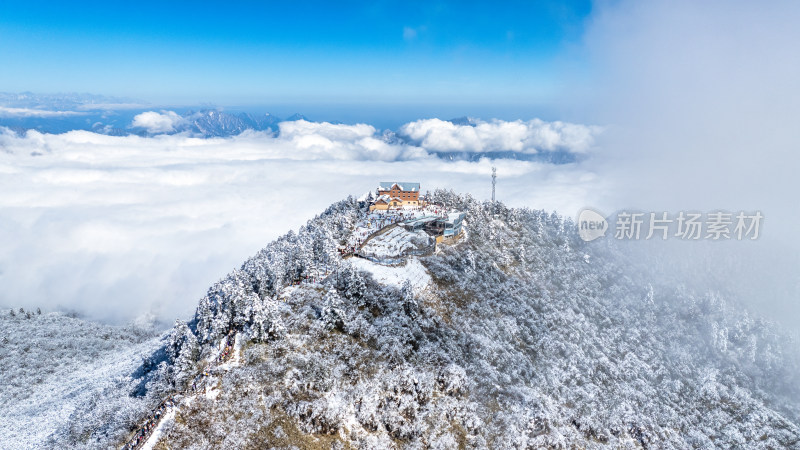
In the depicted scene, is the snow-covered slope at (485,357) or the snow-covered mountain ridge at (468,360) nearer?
the snow-covered mountain ridge at (468,360)

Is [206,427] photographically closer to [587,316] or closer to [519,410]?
[519,410]

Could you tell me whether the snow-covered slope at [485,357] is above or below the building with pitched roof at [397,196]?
below

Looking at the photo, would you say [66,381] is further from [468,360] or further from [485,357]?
[485,357]

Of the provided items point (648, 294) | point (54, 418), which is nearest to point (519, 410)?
point (648, 294)

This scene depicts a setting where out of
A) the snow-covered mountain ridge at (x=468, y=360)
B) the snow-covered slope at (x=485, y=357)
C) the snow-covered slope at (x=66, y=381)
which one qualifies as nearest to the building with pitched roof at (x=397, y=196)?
the snow-covered mountain ridge at (x=468, y=360)

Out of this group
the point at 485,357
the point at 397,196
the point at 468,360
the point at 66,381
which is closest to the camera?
the point at 468,360

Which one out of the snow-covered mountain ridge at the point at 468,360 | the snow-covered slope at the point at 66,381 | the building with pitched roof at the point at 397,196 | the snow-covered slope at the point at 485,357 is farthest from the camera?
the building with pitched roof at the point at 397,196

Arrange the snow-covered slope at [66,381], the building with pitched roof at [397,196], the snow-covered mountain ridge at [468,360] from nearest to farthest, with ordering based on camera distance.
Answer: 1. the snow-covered mountain ridge at [468,360]
2. the snow-covered slope at [66,381]
3. the building with pitched roof at [397,196]

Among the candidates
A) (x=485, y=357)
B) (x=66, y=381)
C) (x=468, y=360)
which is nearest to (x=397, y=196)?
(x=485, y=357)

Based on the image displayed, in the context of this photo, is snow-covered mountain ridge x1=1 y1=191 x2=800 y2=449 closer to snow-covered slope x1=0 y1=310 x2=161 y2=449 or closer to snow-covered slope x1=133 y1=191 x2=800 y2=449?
snow-covered slope x1=133 y1=191 x2=800 y2=449

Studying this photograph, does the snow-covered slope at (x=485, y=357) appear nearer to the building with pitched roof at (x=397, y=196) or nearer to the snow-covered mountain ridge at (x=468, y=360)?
the snow-covered mountain ridge at (x=468, y=360)

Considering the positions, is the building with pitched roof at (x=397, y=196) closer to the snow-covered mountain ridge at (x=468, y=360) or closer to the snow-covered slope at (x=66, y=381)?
the snow-covered mountain ridge at (x=468, y=360)
